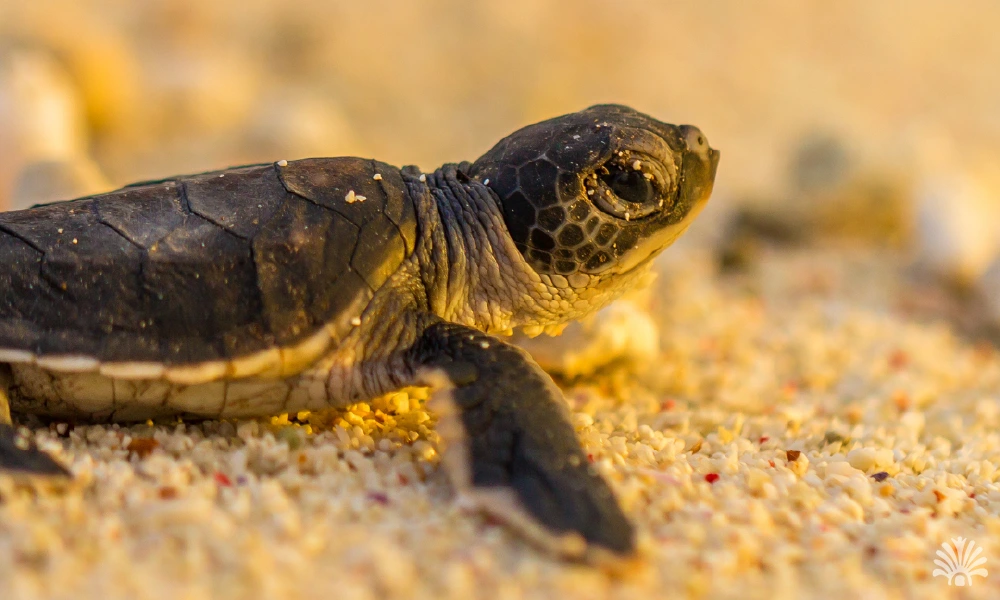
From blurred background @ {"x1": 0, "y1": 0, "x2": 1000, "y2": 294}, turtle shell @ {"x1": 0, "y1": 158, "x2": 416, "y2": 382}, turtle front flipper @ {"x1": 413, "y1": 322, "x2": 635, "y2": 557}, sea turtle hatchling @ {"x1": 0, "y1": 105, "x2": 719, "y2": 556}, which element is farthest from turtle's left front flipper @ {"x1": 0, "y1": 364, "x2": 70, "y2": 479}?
blurred background @ {"x1": 0, "y1": 0, "x2": 1000, "y2": 294}

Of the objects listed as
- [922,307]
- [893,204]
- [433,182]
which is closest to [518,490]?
[433,182]

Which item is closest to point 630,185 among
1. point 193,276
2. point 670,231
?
point 670,231

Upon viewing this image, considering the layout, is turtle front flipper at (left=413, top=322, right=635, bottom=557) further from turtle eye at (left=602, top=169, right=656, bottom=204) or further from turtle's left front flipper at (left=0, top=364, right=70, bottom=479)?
turtle's left front flipper at (left=0, top=364, right=70, bottom=479)

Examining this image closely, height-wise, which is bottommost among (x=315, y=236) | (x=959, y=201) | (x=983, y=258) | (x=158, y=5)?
(x=315, y=236)

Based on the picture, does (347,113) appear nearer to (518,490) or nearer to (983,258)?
(983,258)

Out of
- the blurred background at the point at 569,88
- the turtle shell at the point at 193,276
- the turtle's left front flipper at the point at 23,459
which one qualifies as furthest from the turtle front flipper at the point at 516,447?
the blurred background at the point at 569,88

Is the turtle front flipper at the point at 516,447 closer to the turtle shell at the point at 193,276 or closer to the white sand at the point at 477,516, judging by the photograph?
the white sand at the point at 477,516

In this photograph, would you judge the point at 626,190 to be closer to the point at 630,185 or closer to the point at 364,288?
the point at 630,185
